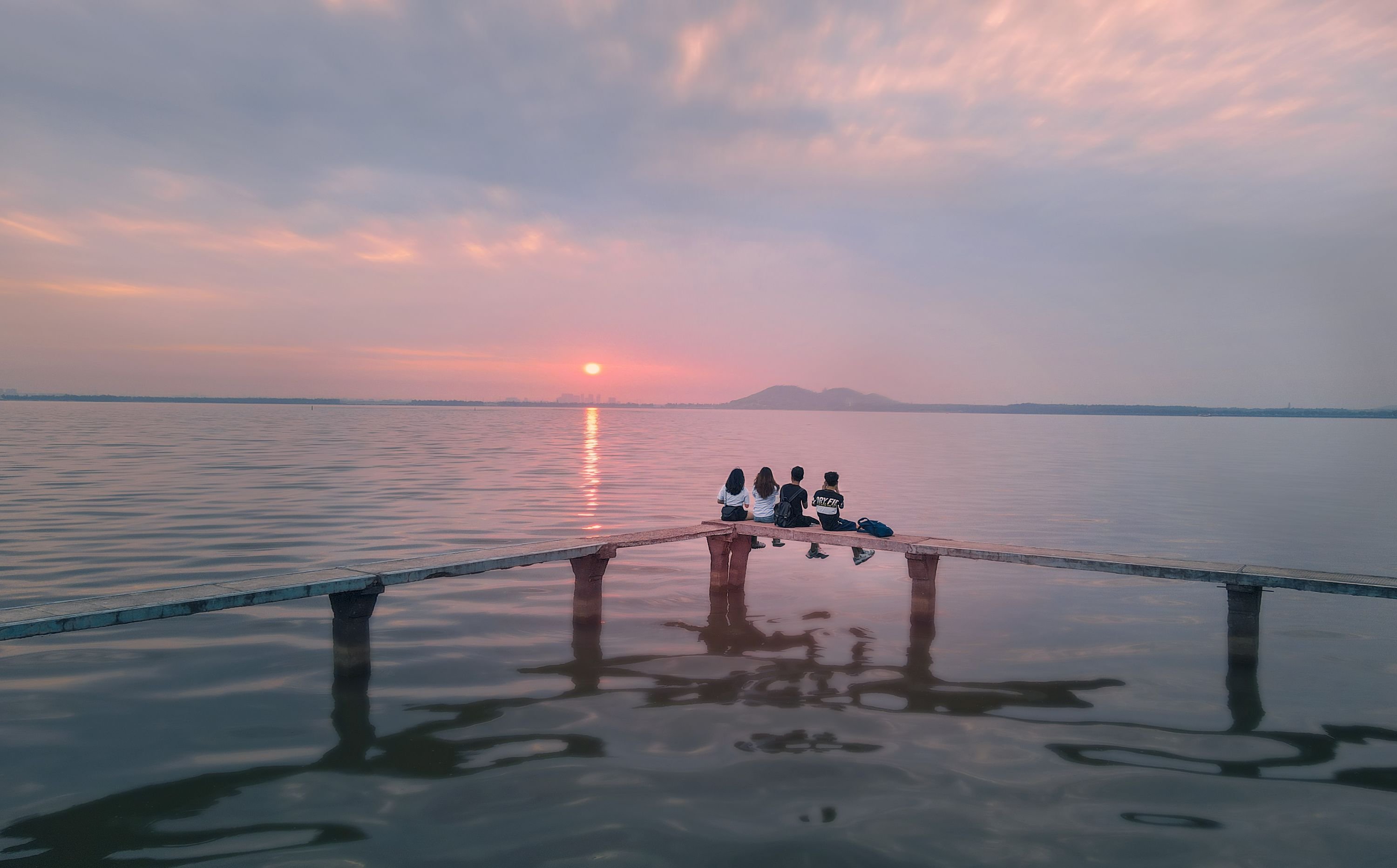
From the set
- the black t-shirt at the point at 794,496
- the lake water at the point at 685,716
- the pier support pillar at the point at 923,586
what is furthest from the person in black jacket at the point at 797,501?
the pier support pillar at the point at 923,586

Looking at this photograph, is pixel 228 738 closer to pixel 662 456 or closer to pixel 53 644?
pixel 53 644

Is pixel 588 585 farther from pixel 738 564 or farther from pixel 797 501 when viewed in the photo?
pixel 797 501

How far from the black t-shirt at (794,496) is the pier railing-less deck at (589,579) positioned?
1.73 feet

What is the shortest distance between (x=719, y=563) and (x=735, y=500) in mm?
1178

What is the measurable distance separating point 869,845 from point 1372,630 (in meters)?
11.7

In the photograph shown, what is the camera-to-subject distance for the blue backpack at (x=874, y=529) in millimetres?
12531

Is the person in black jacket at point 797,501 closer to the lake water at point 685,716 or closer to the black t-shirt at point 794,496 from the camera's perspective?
the black t-shirt at point 794,496

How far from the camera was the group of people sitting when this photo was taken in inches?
531

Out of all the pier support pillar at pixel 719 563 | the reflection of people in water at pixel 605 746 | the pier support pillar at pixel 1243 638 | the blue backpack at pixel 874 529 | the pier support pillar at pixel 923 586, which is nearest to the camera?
the reflection of people in water at pixel 605 746

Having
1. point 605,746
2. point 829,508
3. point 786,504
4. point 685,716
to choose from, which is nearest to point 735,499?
point 786,504

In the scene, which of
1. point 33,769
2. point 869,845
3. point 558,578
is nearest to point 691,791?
point 869,845

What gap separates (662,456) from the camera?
53719 millimetres

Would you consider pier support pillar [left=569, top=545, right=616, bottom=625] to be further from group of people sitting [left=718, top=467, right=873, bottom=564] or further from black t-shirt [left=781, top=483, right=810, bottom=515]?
black t-shirt [left=781, top=483, right=810, bottom=515]

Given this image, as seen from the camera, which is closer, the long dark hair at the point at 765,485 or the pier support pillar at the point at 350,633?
the pier support pillar at the point at 350,633
